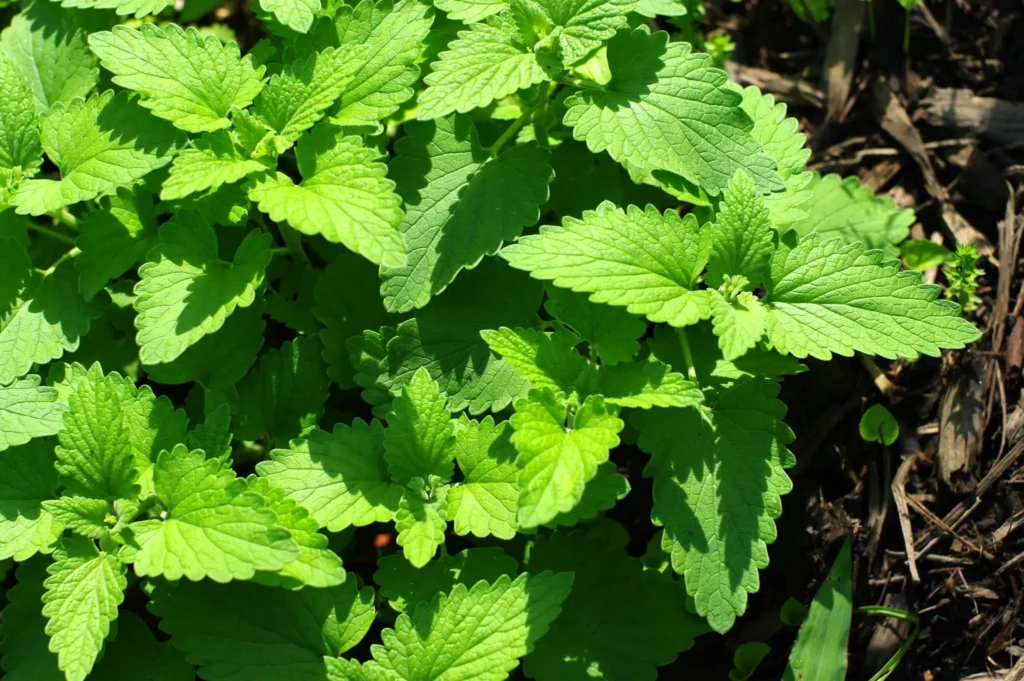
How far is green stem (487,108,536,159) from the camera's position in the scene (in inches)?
127

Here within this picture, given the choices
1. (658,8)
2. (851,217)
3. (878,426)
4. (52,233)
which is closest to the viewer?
(658,8)

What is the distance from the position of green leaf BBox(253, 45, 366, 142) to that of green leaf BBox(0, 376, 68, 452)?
3.94 ft

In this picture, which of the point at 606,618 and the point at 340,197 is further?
the point at 606,618

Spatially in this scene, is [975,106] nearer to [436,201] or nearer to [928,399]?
[928,399]

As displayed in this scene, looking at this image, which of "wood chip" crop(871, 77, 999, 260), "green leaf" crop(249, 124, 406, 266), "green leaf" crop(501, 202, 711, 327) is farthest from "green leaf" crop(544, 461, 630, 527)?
"wood chip" crop(871, 77, 999, 260)

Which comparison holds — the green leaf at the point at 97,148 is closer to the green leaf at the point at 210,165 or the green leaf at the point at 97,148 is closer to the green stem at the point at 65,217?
the green leaf at the point at 210,165

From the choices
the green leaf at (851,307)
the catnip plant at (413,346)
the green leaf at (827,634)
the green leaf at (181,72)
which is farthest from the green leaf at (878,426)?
the green leaf at (181,72)

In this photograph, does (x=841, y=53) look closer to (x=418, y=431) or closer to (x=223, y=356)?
(x=418, y=431)

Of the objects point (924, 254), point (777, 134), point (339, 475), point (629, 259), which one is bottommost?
point (339, 475)

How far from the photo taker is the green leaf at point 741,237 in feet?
9.27

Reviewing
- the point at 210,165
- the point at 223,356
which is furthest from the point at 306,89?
the point at 223,356

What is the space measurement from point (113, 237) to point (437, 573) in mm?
1694

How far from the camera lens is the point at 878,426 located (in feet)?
11.8

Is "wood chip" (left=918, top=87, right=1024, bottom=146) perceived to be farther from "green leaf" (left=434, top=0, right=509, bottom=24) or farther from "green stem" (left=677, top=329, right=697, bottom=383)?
"green leaf" (left=434, top=0, right=509, bottom=24)
